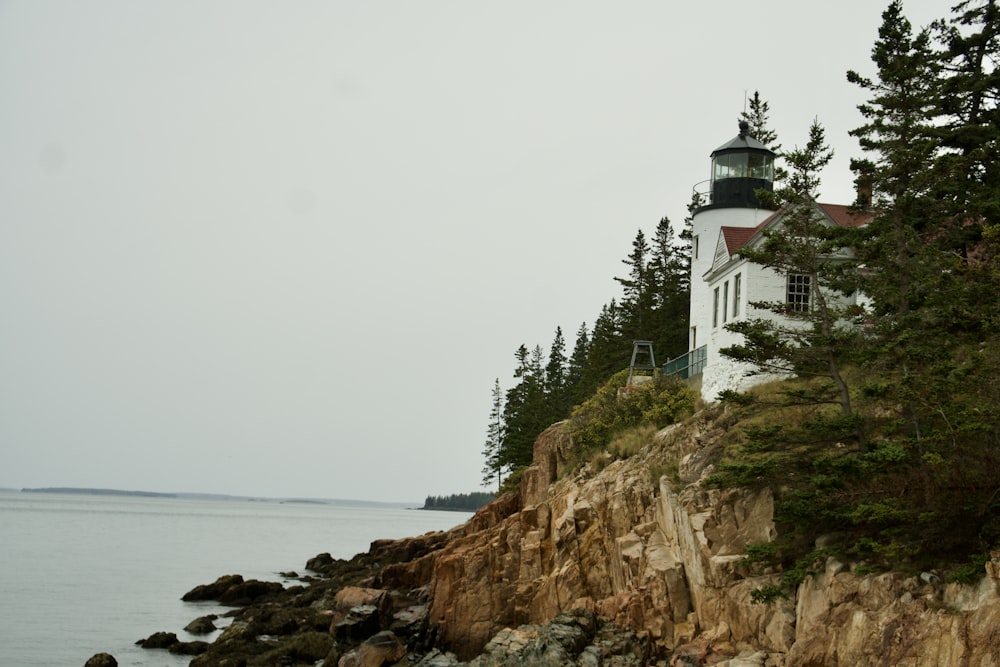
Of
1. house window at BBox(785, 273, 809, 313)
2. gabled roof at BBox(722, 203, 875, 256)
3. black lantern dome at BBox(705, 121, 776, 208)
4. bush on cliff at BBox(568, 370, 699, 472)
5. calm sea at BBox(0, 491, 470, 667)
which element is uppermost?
black lantern dome at BBox(705, 121, 776, 208)

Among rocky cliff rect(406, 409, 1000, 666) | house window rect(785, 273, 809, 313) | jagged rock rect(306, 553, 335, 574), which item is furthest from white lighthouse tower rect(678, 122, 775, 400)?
jagged rock rect(306, 553, 335, 574)

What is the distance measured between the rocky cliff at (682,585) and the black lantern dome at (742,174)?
11430 mm

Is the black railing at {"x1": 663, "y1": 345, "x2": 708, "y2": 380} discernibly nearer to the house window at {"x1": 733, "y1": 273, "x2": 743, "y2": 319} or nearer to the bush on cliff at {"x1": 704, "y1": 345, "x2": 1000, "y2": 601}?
the house window at {"x1": 733, "y1": 273, "x2": 743, "y2": 319}

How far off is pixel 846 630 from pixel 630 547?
26.6ft

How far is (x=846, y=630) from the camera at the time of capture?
600 inches

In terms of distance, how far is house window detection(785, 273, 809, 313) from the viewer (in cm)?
2914

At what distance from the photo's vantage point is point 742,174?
36656 mm

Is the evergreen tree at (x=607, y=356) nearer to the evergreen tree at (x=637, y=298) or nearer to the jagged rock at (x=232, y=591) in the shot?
the evergreen tree at (x=637, y=298)

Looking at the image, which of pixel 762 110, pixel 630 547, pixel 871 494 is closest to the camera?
pixel 871 494

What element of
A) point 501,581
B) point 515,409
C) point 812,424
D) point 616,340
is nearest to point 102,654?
point 501,581

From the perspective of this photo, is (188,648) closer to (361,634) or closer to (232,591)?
(361,634)

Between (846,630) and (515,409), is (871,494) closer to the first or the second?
(846,630)

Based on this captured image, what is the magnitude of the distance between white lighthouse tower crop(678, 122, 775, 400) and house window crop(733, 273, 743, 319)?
576 millimetres

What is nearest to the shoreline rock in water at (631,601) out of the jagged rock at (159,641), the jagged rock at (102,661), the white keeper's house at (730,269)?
the jagged rock at (159,641)
